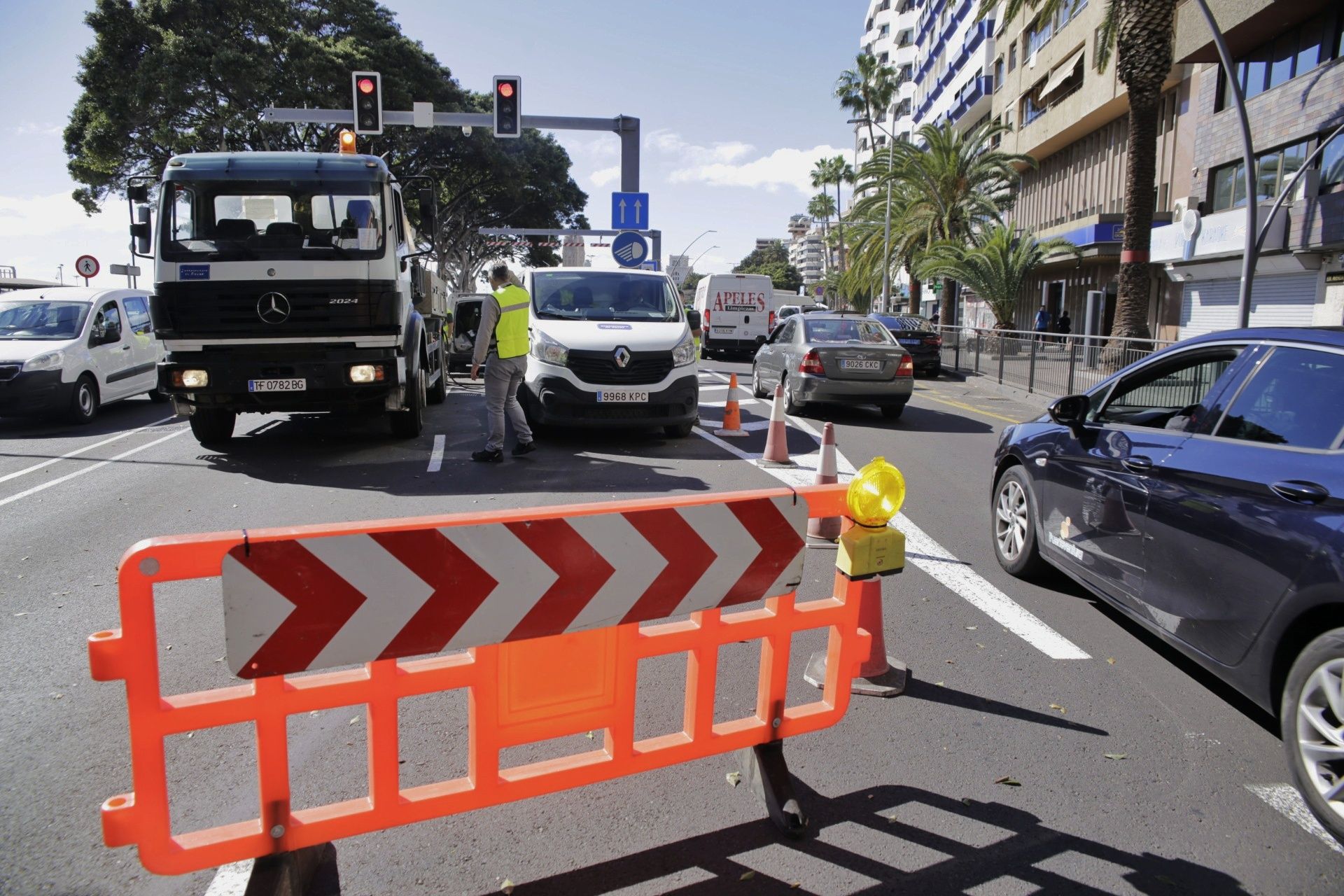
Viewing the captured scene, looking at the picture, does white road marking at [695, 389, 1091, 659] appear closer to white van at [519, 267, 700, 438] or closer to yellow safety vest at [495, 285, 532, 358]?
white van at [519, 267, 700, 438]

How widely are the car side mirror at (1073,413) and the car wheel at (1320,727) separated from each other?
2001 mm

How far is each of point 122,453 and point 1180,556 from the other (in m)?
10.5

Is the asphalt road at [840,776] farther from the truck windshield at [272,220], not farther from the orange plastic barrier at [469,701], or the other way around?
the truck windshield at [272,220]

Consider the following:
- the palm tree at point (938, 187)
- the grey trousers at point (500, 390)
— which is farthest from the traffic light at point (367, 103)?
the palm tree at point (938, 187)

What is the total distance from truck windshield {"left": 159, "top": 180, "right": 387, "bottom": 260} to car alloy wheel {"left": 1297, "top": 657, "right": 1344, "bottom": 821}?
28.0 feet

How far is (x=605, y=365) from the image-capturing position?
9.89 meters

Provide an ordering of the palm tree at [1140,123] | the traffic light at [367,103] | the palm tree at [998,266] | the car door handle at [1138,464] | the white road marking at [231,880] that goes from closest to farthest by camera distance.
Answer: the white road marking at [231,880] → the car door handle at [1138,464] → the palm tree at [1140,123] → the traffic light at [367,103] → the palm tree at [998,266]

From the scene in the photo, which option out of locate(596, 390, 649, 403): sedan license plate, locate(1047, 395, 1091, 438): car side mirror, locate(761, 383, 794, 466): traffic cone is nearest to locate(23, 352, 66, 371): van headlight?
locate(596, 390, 649, 403): sedan license plate

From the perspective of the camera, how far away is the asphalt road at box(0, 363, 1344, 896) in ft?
8.89

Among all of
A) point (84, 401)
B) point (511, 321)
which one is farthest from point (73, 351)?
point (511, 321)

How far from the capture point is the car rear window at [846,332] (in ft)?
43.1

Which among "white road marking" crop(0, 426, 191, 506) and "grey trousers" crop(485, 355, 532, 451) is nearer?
"white road marking" crop(0, 426, 191, 506)

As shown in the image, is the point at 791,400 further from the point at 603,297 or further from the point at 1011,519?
the point at 1011,519

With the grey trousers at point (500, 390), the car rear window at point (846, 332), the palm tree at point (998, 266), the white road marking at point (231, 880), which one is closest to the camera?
the white road marking at point (231, 880)
